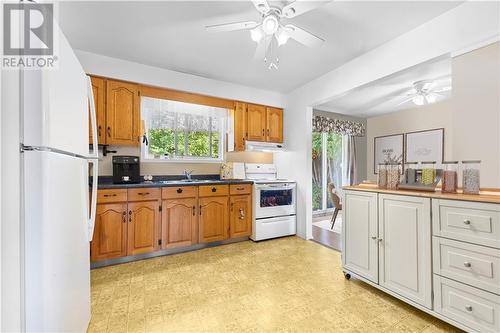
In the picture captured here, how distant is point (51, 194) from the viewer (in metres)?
0.94

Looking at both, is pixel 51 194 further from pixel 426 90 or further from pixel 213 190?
pixel 426 90

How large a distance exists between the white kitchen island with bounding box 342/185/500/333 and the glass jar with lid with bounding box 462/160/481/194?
0.11 meters

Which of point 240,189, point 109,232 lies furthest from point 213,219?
point 109,232

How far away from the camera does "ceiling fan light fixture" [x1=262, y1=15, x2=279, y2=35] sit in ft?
5.63

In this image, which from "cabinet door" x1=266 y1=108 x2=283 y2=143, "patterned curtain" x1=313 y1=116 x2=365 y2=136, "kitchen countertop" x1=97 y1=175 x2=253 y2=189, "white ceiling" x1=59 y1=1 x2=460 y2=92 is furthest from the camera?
"patterned curtain" x1=313 y1=116 x2=365 y2=136

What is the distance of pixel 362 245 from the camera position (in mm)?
2193

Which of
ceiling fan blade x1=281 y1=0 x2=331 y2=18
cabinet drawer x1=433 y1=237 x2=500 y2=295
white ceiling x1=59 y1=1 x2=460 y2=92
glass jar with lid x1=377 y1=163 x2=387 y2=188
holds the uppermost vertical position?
white ceiling x1=59 y1=1 x2=460 y2=92

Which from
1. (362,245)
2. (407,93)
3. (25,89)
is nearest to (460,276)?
(362,245)

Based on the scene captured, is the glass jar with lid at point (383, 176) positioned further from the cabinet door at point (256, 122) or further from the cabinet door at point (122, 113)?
the cabinet door at point (122, 113)

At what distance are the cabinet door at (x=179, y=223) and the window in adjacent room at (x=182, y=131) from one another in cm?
87

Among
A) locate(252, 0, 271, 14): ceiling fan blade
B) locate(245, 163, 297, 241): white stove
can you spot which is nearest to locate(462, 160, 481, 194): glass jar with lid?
locate(252, 0, 271, 14): ceiling fan blade

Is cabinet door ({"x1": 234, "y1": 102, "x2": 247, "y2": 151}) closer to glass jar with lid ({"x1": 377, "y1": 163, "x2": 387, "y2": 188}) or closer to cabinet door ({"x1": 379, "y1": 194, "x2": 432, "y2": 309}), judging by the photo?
glass jar with lid ({"x1": 377, "y1": 163, "x2": 387, "y2": 188})

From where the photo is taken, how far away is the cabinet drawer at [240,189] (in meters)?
3.48

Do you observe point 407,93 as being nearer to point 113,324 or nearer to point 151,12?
point 151,12
